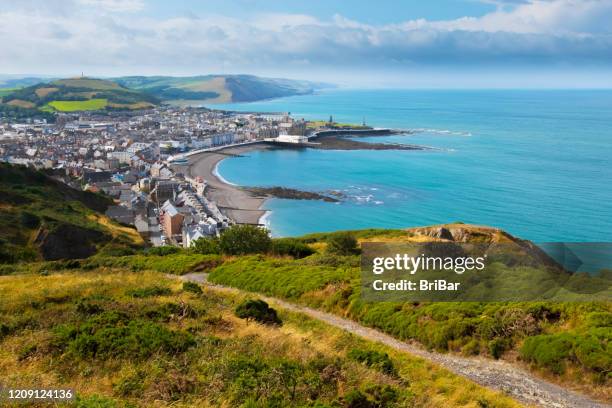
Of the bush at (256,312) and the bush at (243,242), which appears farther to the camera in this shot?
the bush at (243,242)

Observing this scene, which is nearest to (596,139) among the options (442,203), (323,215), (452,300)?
(442,203)

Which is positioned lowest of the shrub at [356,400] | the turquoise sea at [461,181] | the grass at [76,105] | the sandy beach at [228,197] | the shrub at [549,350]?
the sandy beach at [228,197]

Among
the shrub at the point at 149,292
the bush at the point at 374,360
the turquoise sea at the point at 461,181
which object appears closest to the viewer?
the bush at the point at 374,360

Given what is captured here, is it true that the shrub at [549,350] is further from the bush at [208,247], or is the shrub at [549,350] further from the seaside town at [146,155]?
the seaside town at [146,155]

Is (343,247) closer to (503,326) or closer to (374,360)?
(503,326)

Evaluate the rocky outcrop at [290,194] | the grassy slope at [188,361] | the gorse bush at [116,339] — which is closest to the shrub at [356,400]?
the grassy slope at [188,361]

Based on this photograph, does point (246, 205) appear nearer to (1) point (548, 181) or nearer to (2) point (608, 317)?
(1) point (548, 181)
